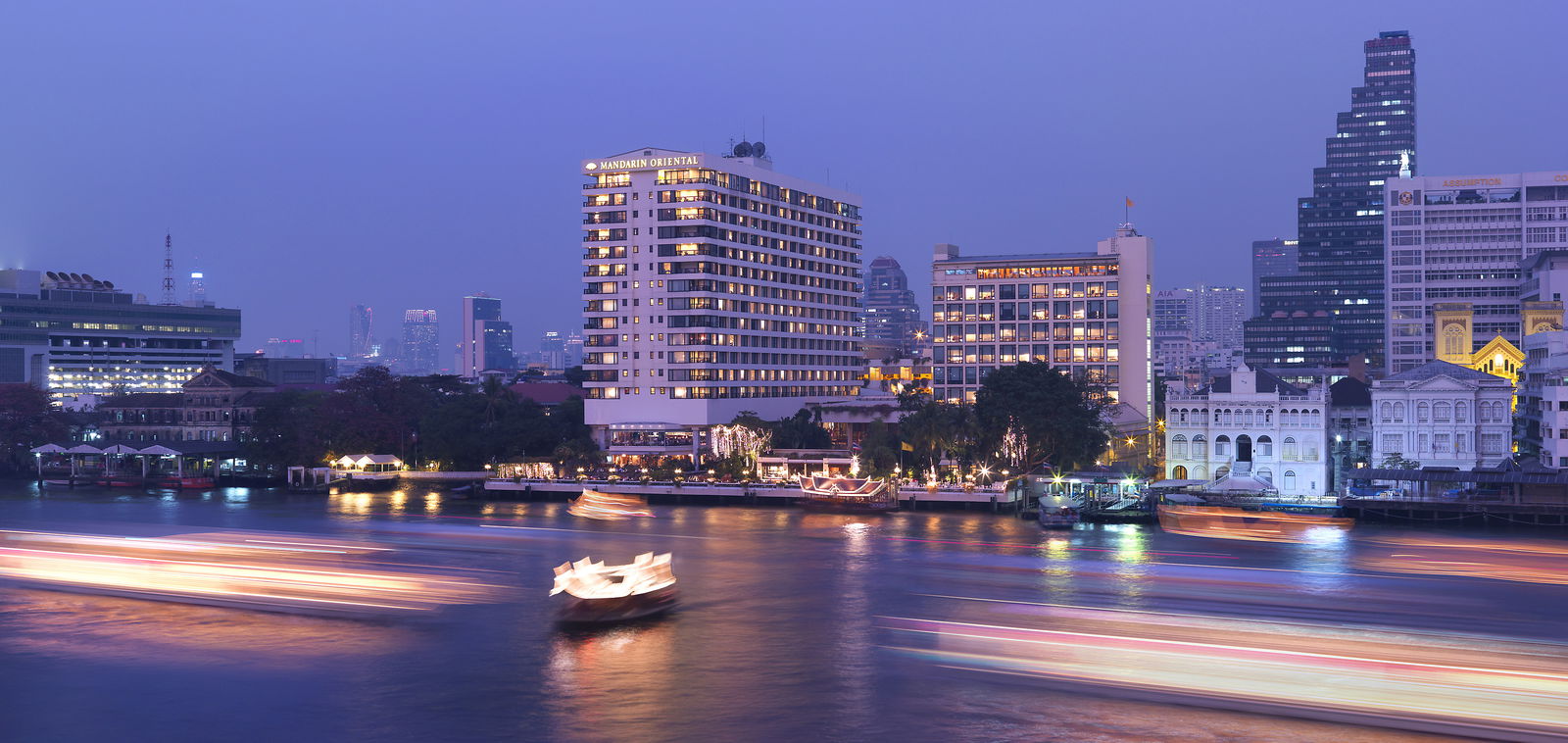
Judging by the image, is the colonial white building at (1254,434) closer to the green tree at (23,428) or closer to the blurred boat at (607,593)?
the blurred boat at (607,593)

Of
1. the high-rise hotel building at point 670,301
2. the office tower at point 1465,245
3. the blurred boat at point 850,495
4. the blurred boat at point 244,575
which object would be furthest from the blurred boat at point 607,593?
the office tower at point 1465,245

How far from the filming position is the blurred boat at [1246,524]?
256ft

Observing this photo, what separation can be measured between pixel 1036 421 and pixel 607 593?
57513 millimetres

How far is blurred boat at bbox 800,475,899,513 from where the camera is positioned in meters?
93.1

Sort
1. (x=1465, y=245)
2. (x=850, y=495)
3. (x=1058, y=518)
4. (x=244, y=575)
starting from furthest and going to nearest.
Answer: (x=1465, y=245)
(x=850, y=495)
(x=1058, y=518)
(x=244, y=575)

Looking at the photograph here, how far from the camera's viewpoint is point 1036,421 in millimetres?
97312

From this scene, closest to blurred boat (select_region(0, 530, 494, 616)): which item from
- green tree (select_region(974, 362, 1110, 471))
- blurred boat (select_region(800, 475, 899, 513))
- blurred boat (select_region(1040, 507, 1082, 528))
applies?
blurred boat (select_region(800, 475, 899, 513))

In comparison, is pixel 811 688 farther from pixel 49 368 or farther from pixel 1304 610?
pixel 49 368

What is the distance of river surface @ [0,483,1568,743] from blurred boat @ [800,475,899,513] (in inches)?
666

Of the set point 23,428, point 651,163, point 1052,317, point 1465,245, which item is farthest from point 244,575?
point 1465,245

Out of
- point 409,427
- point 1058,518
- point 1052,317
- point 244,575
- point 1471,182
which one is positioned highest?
point 1471,182

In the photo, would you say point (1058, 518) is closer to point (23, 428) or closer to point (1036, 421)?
point (1036, 421)

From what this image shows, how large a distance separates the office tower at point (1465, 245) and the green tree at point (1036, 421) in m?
76.5

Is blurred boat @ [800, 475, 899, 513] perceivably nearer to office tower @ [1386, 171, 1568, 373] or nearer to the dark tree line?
the dark tree line
